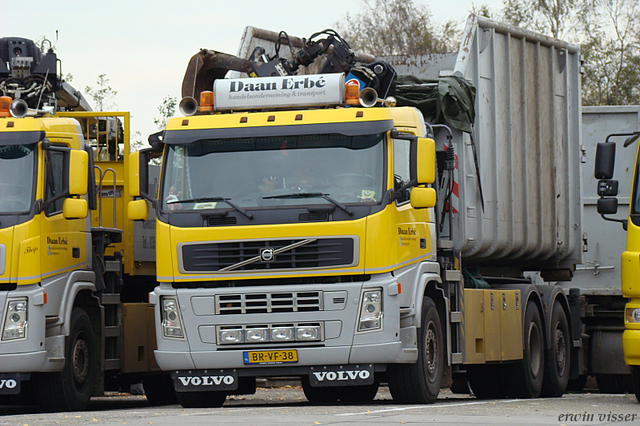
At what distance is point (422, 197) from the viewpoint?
983 centimetres

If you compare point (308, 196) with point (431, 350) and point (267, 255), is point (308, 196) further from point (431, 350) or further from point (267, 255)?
point (431, 350)

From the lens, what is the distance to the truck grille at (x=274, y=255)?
9.59 metres

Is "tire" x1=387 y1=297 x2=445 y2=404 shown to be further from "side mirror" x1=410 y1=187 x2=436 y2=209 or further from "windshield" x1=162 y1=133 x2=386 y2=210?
"windshield" x1=162 y1=133 x2=386 y2=210

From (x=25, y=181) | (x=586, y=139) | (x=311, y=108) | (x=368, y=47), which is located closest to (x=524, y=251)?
(x=586, y=139)

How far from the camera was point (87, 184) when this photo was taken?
10.4m

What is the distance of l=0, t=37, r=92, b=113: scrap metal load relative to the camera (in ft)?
39.4

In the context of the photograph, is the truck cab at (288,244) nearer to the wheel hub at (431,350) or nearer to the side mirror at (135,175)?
the side mirror at (135,175)

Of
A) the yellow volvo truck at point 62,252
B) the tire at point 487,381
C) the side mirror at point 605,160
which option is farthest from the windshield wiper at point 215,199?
the tire at point 487,381

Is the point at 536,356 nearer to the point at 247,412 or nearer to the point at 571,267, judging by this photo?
the point at 571,267

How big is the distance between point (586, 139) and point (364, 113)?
22.8ft

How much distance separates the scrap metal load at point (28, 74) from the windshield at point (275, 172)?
268 centimetres

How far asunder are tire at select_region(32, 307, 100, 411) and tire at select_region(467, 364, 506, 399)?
4.62 metres

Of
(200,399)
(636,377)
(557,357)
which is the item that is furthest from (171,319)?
(557,357)

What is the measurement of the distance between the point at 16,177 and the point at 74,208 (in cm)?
59
